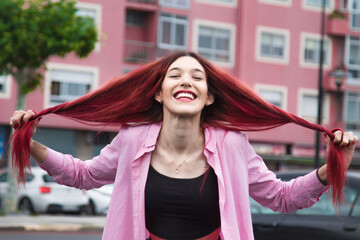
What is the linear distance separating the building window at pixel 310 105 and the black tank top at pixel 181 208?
107 ft

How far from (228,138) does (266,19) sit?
31.6m

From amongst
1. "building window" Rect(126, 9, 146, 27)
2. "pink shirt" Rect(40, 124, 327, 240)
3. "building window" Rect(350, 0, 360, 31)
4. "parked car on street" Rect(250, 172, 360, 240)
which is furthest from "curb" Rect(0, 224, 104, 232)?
"building window" Rect(350, 0, 360, 31)

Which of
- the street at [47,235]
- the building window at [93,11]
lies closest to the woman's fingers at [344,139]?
the street at [47,235]

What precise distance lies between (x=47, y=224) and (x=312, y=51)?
23.5 metres

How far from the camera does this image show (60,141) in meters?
30.7

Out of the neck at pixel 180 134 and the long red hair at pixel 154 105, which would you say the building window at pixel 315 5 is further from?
the neck at pixel 180 134

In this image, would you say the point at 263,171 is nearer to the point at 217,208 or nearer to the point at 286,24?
the point at 217,208

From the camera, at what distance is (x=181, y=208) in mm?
3396

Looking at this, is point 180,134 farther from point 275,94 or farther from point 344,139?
point 275,94

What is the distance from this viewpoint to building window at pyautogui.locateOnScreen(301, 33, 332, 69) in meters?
35.7

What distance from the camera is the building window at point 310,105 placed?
117ft

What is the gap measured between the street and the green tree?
356 centimetres

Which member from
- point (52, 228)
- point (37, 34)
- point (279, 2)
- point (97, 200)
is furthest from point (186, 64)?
point (279, 2)

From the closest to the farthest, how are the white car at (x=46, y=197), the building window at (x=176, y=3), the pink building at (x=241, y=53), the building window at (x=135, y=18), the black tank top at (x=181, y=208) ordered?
the black tank top at (x=181, y=208), the white car at (x=46, y=197), the pink building at (x=241, y=53), the building window at (x=176, y=3), the building window at (x=135, y=18)
